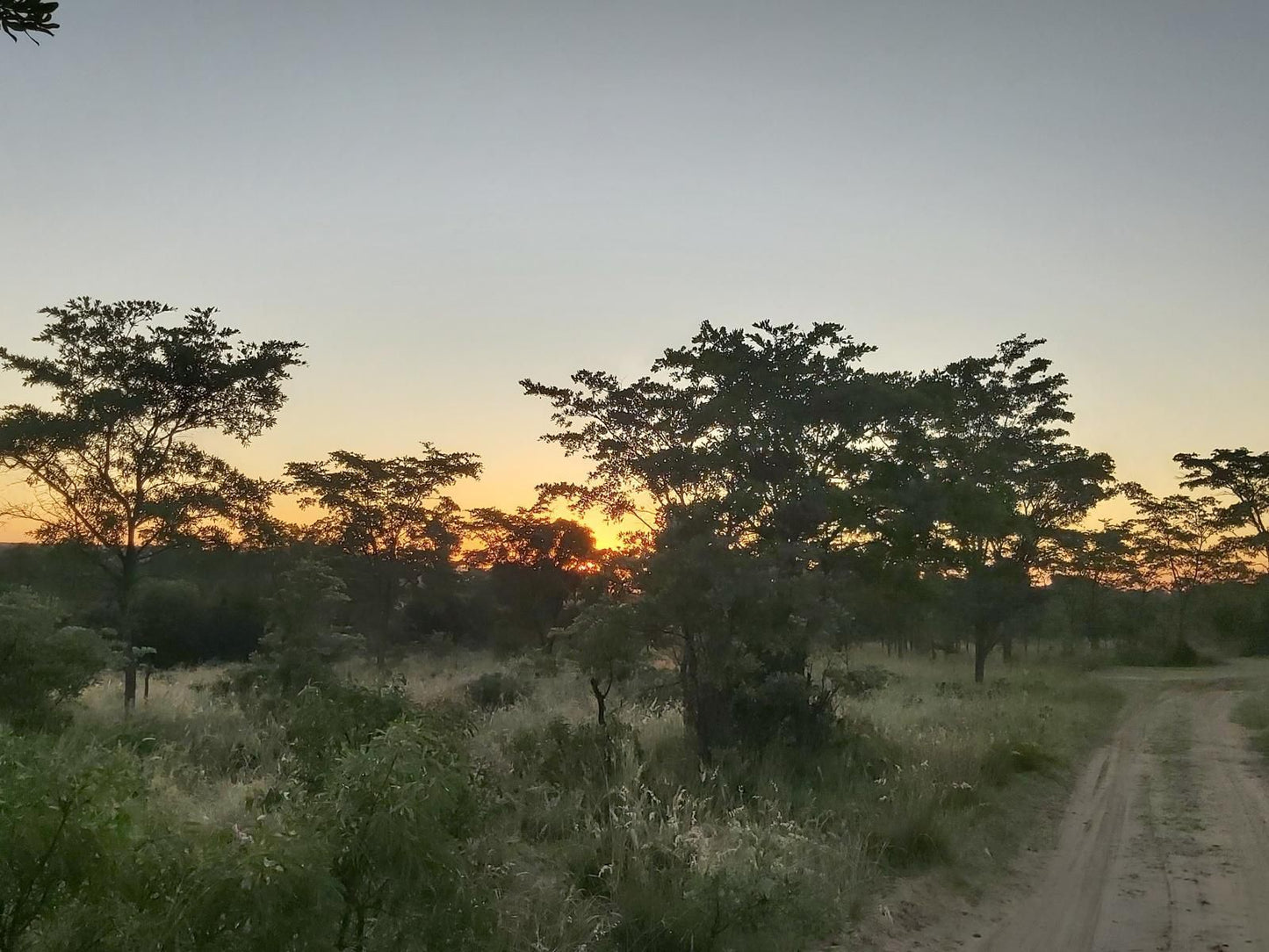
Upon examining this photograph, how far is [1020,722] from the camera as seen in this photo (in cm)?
1488

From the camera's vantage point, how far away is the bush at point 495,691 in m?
18.7

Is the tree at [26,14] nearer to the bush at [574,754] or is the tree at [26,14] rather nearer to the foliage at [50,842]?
the foliage at [50,842]

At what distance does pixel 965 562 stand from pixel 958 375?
5.05 metres

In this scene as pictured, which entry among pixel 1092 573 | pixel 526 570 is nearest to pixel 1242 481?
pixel 1092 573

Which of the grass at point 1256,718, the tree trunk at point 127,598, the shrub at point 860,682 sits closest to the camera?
the shrub at point 860,682

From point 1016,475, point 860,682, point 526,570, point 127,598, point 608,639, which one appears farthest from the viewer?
point 526,570

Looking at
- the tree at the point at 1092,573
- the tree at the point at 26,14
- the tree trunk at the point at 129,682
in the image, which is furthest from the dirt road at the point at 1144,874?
the tree at the point at 1092,573

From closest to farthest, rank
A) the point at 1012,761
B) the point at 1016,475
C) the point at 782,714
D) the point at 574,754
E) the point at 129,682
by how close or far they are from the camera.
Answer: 1. the point at 574,754
2. the point at 1012,761
3. the point at 782,714
4. the point at 129,682
5. the point at 1016,475

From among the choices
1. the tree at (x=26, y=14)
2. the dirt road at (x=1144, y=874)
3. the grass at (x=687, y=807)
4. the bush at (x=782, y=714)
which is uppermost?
the tree at (x=26, y=14)

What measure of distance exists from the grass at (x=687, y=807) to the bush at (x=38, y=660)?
626 millimetres

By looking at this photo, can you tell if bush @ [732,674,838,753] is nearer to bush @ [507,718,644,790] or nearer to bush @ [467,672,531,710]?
bush @ [507,718,644,790]

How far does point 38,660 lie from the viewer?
10.2m

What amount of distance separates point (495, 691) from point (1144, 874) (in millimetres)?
14330

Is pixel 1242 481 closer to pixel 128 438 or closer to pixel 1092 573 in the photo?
pixel 1092 573
